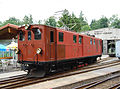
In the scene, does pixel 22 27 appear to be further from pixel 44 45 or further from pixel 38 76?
pixel 38 76

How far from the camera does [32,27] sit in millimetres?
9281

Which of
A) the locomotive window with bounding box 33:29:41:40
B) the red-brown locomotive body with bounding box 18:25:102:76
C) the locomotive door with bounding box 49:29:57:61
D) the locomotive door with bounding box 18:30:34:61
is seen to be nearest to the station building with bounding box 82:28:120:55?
the red-brown locomotive body with bounding box 18:25:102:76

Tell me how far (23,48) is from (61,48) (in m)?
2.74

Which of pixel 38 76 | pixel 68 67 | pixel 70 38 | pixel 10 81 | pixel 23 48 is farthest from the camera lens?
pixel 68 67

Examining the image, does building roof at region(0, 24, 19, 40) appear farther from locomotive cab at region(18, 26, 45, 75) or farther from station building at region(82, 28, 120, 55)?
station building at region(82, 28, 120, 55)

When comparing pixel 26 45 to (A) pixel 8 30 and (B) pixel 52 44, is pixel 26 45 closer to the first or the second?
(B) pixel 52 44

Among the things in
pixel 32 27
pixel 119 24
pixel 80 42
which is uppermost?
pixel 119 24

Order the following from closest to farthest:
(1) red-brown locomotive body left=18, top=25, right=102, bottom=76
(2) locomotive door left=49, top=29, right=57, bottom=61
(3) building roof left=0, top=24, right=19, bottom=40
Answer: (1) red-brown locomotive body left=18, top=25, right=102, bottom=76
(2) locomotive door left=49, top=29, right=57, bottom=61
(3) building roof left=0, top=24, right=19, bottom=40

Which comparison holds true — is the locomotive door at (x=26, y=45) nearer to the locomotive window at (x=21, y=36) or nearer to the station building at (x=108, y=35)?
the locomotive window at (x=21, y=36)


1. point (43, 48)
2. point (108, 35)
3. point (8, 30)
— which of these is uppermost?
point (108, 35)

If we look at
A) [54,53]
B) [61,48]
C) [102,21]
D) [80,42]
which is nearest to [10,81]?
[54,53]

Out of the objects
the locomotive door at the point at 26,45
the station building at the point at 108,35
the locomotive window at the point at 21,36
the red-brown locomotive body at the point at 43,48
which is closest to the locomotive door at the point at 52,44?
the red-brown locomotive body at the point at 43,48

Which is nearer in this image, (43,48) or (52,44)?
(43,48)

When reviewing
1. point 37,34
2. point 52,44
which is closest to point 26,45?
point 37,34
